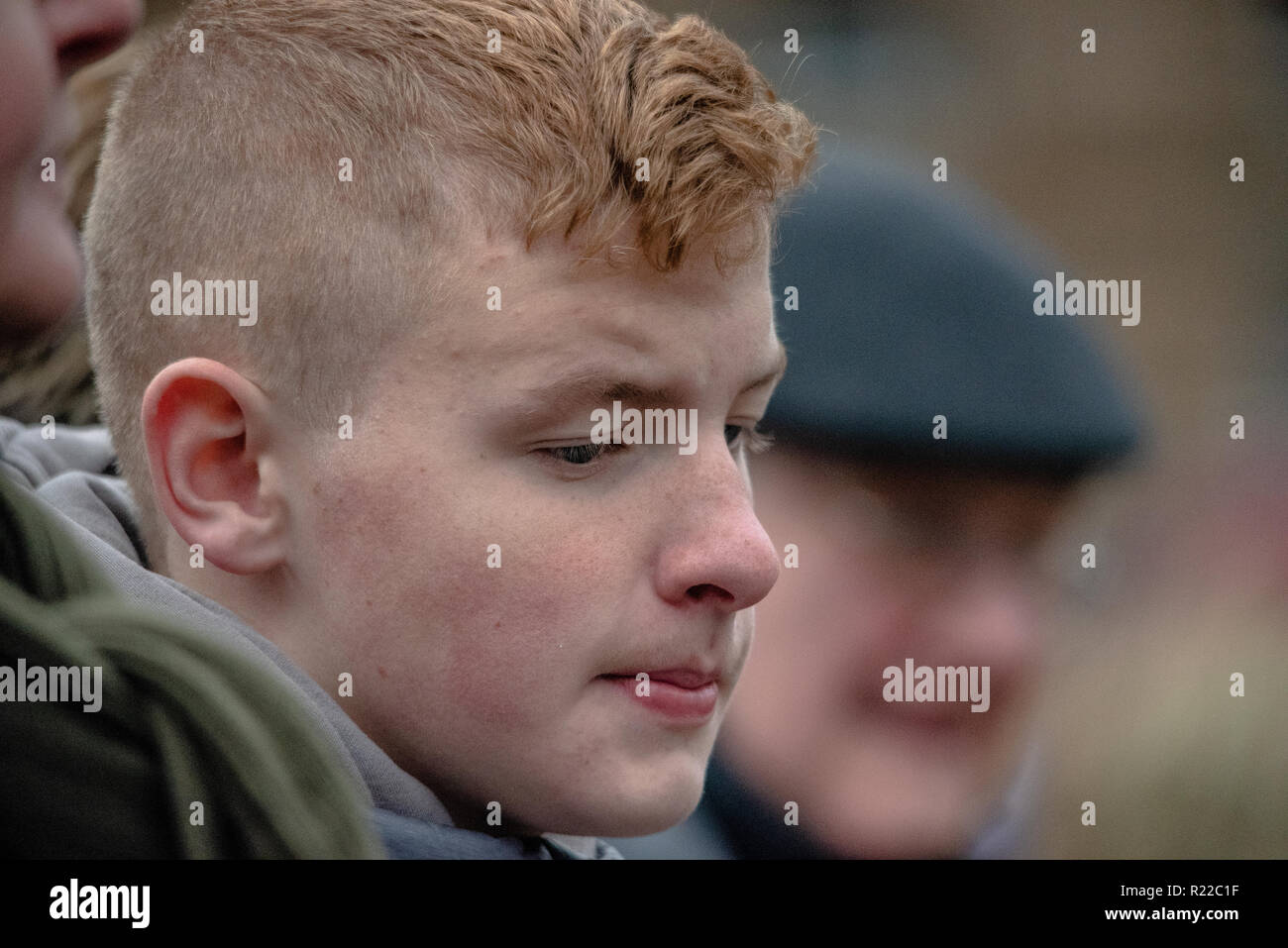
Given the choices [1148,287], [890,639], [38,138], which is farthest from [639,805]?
[1148,287]

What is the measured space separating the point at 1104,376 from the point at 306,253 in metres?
1.21

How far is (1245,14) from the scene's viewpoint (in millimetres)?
1900

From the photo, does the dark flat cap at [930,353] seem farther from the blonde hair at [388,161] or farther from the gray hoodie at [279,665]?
the gray hoodie at [279,665]

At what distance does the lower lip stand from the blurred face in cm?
76

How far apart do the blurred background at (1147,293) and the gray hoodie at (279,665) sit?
103 centimetres

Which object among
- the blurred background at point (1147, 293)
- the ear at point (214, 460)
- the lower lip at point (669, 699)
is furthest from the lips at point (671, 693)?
the blurred background at point (1147, 293)

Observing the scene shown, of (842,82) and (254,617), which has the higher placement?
(842,82)

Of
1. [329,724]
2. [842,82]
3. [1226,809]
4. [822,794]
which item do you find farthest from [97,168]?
[1226,809]

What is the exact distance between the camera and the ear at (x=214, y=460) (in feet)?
3.33

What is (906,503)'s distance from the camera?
1.84 m

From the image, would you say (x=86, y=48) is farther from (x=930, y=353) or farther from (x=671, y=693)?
(x=930, y=353)

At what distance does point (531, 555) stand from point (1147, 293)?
1.26m
